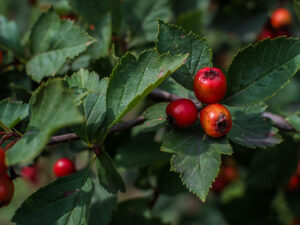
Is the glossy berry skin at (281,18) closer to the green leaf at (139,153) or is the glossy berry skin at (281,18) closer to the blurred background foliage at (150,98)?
the blurred background foliage at (150,98)

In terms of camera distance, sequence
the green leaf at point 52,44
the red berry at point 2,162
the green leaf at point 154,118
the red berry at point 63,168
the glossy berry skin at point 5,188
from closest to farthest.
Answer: the red berry at point 2,162 → the glossy berry skin at point 5,188 → the green leaf at point 154,118 → the green leaf at point 52,44 → the red berry at point 63,168

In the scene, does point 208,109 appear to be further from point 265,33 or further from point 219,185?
point 219,185

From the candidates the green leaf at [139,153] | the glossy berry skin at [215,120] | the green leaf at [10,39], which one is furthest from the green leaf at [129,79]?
the green leaf at [10,39]

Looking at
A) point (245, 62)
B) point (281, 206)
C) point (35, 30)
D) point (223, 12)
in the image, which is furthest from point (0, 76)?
point (281, 206)

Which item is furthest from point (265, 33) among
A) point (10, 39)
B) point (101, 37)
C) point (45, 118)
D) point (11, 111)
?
point (45, 118)

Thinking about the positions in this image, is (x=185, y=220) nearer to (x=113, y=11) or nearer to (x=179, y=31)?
(x=113, y=11)

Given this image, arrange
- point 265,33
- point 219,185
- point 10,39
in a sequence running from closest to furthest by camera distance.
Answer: point 10,39
point 265,33
point 219,185
